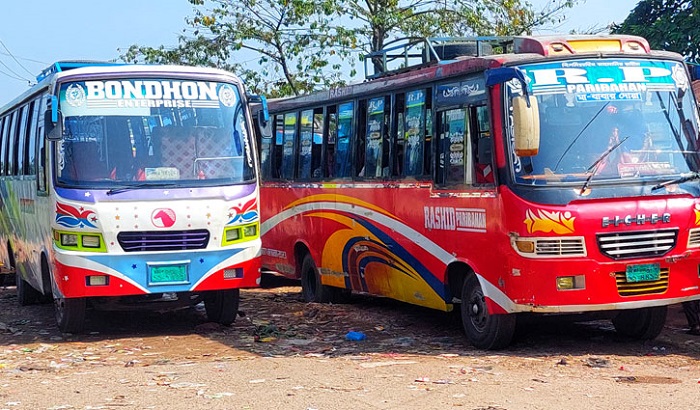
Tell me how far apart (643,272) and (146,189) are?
5.17 metres

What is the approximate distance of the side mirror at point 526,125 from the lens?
957 cm

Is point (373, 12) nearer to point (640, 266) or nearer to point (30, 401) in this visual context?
point (640, 266)

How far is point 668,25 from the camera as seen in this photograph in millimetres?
26953

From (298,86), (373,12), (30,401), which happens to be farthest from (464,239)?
(298,86)

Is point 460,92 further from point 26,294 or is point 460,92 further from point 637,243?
point 26,294

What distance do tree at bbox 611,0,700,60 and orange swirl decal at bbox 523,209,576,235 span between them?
17.7 meters

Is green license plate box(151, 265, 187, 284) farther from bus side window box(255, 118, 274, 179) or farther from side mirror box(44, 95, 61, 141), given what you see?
bus side window box(255, 118, 274, 179)

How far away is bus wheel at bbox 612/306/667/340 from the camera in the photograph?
10820 mm

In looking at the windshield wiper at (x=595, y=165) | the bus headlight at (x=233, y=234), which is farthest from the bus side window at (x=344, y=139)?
the windshield wiper at (x=595, y=165)

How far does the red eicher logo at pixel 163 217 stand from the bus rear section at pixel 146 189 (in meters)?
0.01

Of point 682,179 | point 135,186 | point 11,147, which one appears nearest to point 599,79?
point 682,179

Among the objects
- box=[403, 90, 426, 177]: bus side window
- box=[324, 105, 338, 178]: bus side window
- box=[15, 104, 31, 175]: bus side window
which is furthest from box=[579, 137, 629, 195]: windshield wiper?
box=[15, 104, 31, 175]: bus side window

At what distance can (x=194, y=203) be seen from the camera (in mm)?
11805

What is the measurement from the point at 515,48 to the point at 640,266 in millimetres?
2454
